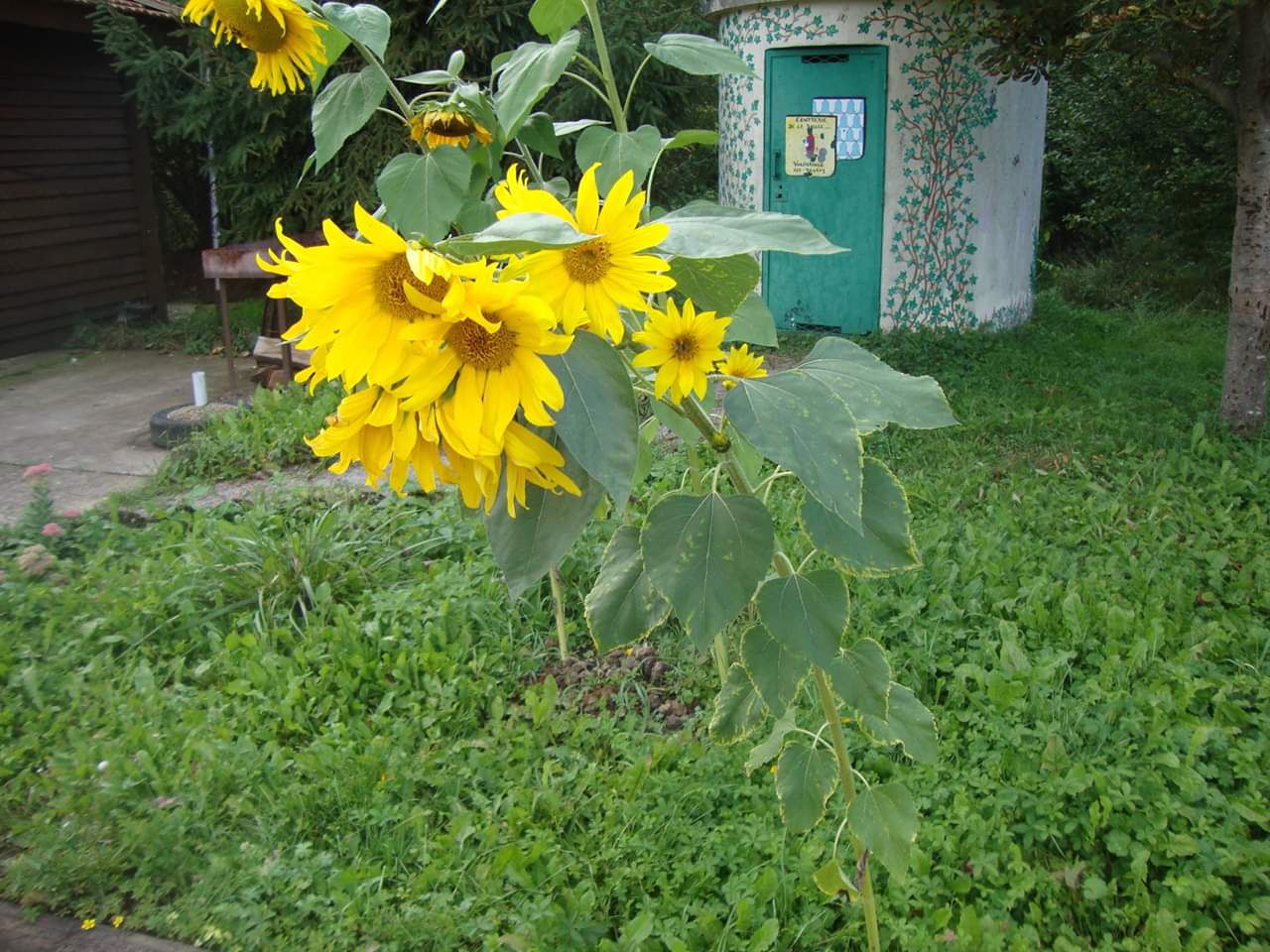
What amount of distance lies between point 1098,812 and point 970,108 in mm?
5757

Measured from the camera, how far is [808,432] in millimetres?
1061

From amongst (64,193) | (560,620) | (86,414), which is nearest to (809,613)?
(560,620)

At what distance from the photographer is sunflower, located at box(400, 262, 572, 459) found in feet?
3.03

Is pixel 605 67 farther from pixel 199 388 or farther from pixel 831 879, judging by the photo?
pixel 199 388

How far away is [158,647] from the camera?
3338mm

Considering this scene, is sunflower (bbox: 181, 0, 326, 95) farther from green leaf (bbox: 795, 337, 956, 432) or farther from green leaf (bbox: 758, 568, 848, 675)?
green leaf (bbox: 758, 568, 848, 675)

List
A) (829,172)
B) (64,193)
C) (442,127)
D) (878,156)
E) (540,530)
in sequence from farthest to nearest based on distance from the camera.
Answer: (64,193) → (829,172) → (878,156) → (442,127) → (540,530)

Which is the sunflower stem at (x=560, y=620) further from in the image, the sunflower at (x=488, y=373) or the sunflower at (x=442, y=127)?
the sunflower at (x=488, y=373)

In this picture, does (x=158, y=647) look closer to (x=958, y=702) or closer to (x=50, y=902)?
(x=50, y=902)

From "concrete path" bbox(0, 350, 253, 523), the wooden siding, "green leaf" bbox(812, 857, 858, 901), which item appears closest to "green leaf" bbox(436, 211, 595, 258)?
"green leaf" bbox(812, 857, 858, 901)

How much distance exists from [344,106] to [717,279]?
531 mm

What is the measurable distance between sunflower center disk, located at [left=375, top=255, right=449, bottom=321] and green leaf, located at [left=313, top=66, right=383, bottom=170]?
0.42 m

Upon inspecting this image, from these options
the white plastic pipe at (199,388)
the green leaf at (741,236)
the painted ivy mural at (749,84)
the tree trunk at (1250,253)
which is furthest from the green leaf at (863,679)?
the painted ivy mural at (749,84)

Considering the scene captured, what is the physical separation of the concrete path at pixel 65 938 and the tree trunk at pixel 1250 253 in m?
4.64
